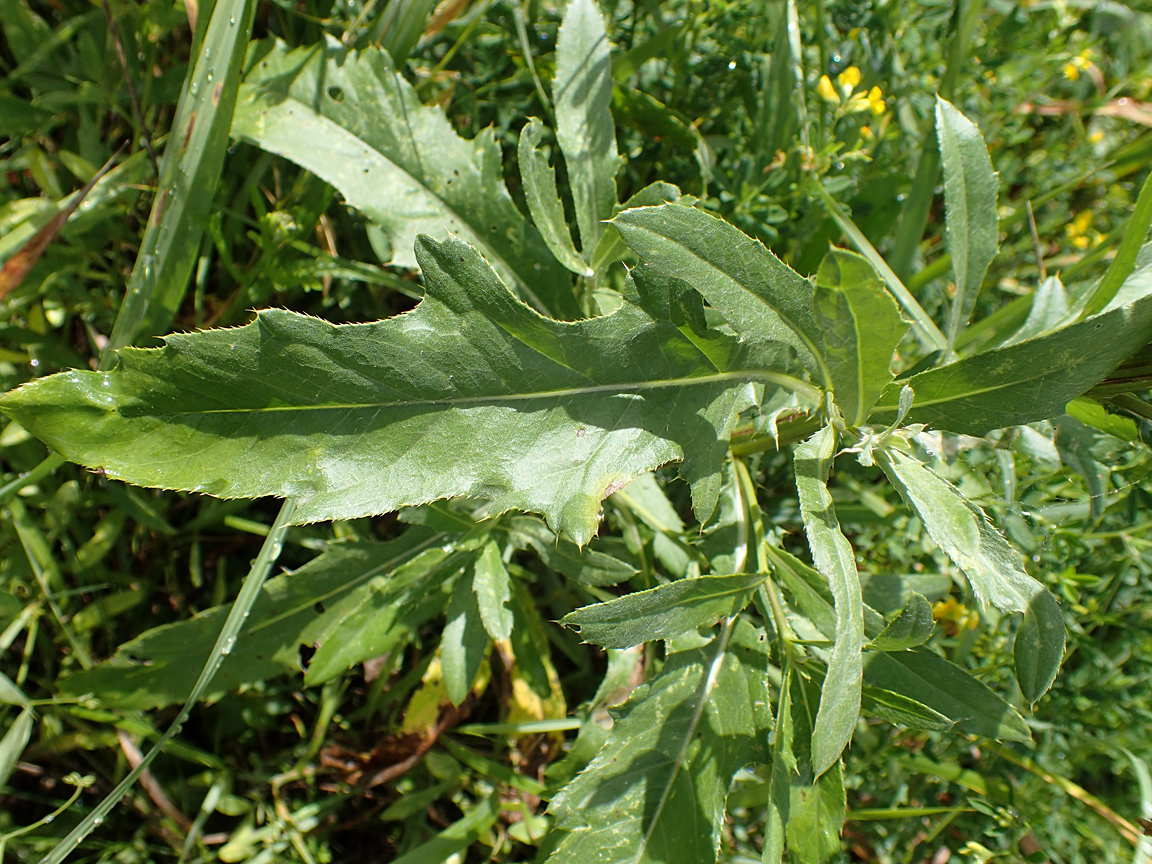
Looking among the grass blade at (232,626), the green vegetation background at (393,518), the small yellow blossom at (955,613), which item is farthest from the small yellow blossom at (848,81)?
the grass blade at (232,626)

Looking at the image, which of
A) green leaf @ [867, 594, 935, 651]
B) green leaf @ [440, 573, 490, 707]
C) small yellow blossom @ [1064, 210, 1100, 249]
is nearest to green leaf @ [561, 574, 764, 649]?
green leaf @ [867, 594, 935, 651]

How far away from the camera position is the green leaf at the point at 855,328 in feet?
4.18

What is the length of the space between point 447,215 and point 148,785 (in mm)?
1975

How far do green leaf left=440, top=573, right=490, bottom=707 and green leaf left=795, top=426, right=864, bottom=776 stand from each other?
3.13 feet

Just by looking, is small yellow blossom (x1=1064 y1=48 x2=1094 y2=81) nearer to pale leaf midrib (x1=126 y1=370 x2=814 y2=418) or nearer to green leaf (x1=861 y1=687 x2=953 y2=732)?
pale leaf midrib (x1=126 y1=370 x2=814 y2=418)

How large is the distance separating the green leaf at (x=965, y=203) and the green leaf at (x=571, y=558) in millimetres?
915

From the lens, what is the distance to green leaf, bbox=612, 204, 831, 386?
55.2 inches

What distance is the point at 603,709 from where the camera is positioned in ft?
6.99

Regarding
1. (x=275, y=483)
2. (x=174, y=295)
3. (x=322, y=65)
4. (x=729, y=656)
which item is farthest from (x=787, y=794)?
(x=322, y=65)

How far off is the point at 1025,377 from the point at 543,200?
3.69 ft

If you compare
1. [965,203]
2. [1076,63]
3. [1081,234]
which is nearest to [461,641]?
[965,203]

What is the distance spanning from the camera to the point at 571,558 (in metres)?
1.92

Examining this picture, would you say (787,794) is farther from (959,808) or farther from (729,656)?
(959,808)

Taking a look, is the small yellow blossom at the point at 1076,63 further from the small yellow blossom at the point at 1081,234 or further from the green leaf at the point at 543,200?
the green leaf at the point at 543,200
